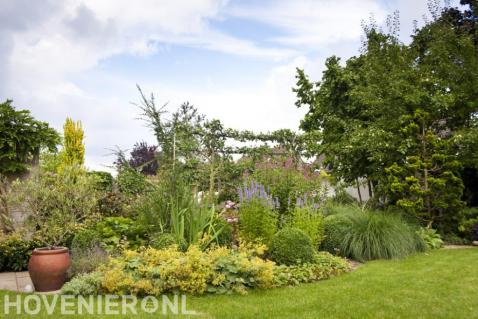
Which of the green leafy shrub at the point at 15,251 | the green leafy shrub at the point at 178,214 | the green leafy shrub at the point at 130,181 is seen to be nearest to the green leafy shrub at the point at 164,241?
the green leafy shrub at the point at 178,214

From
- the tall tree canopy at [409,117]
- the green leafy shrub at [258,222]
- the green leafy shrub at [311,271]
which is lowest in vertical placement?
the green leafy shrub at [311,271]

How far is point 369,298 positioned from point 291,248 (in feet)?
5.34

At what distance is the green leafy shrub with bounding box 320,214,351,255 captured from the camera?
26.0 feet

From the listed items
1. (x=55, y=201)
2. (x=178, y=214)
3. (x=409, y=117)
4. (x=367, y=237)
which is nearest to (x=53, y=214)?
(x=55, y=201)

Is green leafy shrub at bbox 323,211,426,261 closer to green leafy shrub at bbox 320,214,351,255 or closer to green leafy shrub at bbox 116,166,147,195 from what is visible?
green leafy shrub at bbox 320,214,351,255

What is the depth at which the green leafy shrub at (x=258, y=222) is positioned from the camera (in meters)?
7.22

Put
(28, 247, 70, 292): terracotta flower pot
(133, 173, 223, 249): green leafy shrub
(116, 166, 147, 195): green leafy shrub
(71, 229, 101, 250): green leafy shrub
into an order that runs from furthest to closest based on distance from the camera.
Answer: (116, 166, 147, 195): green leafy shrub < (71, 229, 101, 250): green leafy shrub < (133, 173, 223, 249): green leafy shrub < (28, 247, 70, 292): terracotta flower pot

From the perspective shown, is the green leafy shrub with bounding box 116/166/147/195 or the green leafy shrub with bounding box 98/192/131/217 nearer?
the green leafy shrub with bounding box 116/166/147/195

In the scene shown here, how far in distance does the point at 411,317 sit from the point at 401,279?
1.61m

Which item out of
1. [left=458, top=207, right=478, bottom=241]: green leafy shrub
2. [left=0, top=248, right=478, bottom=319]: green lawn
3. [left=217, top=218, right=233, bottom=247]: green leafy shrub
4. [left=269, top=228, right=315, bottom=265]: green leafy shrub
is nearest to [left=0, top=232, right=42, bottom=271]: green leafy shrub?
[left=0, top=248, right=478, bottom=319]: green lawn

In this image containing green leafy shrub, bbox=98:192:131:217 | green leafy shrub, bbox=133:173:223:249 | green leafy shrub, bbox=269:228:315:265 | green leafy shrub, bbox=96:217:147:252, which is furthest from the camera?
green leafy shrub, bbox=98:192:131:217

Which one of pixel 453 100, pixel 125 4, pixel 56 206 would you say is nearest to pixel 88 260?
pixel 56 206

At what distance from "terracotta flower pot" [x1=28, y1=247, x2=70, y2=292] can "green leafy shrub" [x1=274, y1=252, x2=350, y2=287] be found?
10.5ft

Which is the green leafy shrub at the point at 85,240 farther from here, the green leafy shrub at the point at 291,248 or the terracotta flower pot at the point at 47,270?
the green leafy shrub at the point at 291,248
